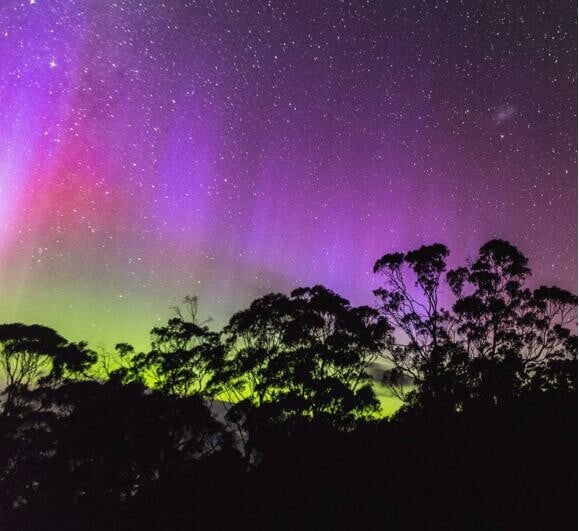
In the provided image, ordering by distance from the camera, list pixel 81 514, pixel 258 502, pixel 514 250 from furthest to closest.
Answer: pixel 514 250 < pixel 81 514 < pixel 258 502

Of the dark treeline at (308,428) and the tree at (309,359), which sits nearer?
the dark treeline at (308,428)

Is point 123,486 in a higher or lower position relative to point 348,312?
lower

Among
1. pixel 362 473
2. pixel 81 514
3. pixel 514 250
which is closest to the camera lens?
pixel 362 473

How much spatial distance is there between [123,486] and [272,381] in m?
10.0

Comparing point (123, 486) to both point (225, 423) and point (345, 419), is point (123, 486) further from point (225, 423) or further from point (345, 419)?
point (345, 419)

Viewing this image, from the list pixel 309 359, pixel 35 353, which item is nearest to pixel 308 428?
pixel 309 359

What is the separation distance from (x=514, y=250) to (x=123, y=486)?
2520cm

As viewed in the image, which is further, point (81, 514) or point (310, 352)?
point (310, 352)

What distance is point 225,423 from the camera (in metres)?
26.3

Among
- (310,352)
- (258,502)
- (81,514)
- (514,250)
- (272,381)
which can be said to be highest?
(514,250)

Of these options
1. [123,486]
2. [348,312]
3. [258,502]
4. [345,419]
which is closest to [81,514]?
[123,486]

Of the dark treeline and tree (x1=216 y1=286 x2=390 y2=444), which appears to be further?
tree (x1=216 y1=286 x2=390 y2=444)

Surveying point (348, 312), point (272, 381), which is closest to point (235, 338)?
point (272, 381)

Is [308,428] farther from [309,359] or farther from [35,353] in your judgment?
[35,353]
